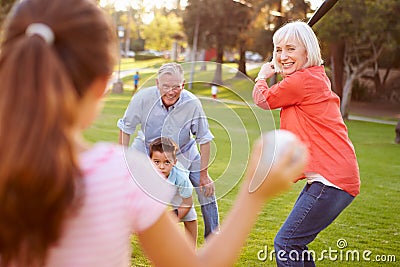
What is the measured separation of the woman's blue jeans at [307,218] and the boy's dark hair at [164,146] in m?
0.76

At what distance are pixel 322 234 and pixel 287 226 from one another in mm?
3383

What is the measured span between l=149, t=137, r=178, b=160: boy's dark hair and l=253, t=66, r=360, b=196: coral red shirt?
59cm

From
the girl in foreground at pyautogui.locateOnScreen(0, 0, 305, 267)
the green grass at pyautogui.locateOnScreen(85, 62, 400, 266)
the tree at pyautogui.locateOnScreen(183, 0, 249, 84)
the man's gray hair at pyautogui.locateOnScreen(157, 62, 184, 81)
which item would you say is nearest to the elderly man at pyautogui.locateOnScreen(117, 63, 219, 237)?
the man's gray hair at pyautogui.locateOnScreen(157, 62, 184, 81)

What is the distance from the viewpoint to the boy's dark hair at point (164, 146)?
364cm

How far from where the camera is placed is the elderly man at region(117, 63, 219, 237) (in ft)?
10.7

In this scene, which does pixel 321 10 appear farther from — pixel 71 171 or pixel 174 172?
pixel 71 171

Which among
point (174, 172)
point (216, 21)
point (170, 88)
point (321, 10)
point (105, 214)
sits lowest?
point (216, 21)

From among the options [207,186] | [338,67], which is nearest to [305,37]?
[207,186]

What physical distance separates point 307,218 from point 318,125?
51 centimetres

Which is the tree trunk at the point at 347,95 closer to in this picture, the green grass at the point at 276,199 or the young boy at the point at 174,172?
the green grass at the point at 276,199

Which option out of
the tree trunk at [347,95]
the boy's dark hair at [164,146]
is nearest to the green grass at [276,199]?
the boy's dark hair at [164,146]

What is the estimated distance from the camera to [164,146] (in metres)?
3.91

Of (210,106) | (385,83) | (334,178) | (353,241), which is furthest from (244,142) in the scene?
(385,83)

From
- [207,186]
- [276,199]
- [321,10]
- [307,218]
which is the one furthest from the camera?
[276,199]
